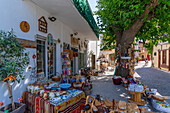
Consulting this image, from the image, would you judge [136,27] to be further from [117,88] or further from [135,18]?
[117,88]

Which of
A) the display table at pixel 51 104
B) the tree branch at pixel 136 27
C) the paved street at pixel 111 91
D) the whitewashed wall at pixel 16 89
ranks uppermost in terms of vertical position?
the tree branch at pixel 136 27

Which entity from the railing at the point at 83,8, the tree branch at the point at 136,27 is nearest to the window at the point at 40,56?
the railing at the point at 83,8

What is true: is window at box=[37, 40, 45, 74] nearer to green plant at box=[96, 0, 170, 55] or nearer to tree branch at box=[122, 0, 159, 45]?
green plant at box=[96, 0, 170, 55]

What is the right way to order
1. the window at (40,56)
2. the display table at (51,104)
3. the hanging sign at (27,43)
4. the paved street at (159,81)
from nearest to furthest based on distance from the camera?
the display table at (51,104) < the hanging sign at (27,43) < the window at (40,56) < the paved street at (159,81)

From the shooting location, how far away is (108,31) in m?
6.54

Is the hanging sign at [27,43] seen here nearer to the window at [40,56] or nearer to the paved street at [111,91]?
the window at [40,56]

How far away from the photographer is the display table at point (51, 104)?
209cm

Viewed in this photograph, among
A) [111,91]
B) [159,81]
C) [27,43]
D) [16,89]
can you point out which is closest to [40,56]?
[27,43]

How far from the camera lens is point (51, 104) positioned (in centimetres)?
210

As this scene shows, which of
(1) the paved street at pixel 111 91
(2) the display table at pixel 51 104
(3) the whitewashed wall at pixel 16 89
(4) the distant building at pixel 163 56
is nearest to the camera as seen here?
(2) the display table at pixel 51 104

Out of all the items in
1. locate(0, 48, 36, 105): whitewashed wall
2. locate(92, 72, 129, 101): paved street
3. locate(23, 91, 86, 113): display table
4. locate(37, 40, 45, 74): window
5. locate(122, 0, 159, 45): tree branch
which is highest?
locate(122, 0, 159, 45): tree branch

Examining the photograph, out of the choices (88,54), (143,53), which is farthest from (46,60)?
(143,53)

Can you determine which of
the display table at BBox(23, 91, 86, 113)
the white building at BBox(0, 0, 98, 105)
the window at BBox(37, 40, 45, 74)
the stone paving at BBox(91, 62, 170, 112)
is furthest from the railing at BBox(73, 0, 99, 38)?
the stone paving at BBox(91, 62, 170, 112)

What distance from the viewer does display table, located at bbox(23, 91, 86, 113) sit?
209cm
